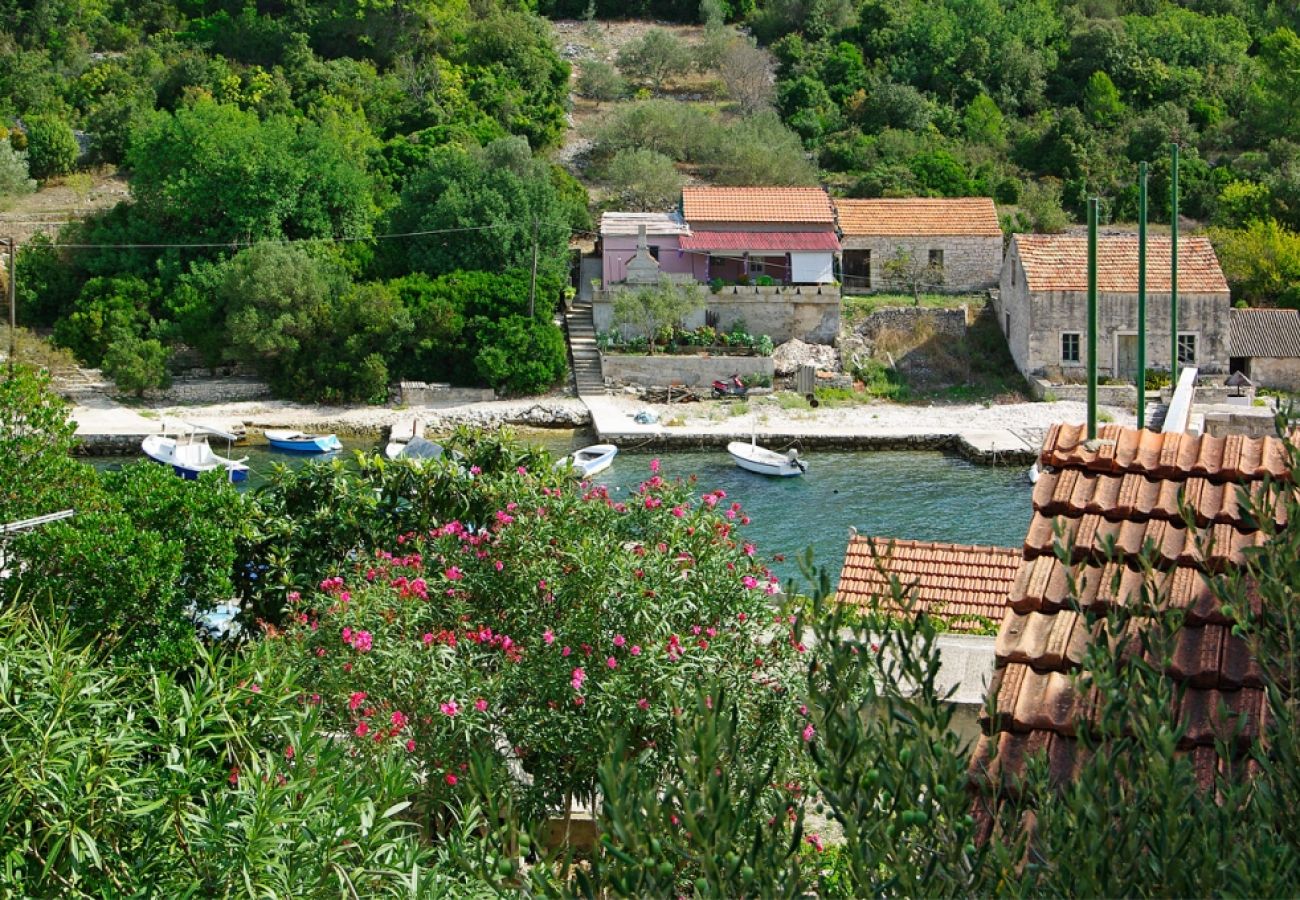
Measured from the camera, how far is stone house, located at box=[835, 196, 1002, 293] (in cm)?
4709

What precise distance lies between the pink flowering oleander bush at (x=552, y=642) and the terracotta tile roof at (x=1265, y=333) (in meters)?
33.1

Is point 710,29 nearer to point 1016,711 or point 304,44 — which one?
point 304,44

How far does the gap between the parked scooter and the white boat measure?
5308 millimetres

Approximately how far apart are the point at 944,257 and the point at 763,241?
18.8 ft

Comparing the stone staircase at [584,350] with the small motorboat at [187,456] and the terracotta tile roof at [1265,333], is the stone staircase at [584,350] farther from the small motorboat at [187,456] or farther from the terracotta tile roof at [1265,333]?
the terracotta tile roof at [1265,333]

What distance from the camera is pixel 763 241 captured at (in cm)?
4600

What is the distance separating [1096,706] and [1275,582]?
69 cm

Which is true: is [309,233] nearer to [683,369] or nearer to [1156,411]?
[683,369]

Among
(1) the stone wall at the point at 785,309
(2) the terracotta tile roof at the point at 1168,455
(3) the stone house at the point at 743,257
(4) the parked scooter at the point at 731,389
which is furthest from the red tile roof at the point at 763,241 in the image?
(2) the terracotta tile roof at the point at 1168,455

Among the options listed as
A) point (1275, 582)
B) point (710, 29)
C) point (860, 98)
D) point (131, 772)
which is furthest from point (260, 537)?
point (710, 29)

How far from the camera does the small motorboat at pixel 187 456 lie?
35.8 meters

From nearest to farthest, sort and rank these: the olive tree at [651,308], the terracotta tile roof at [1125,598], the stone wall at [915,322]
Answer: the terracotta tile roof at [1125,598], the olive tree at [651,308], the stone wall at [915,322]

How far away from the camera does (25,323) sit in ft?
150

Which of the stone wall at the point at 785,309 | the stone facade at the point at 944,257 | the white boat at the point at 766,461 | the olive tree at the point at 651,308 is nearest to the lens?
the white boat at the point at 766,461
